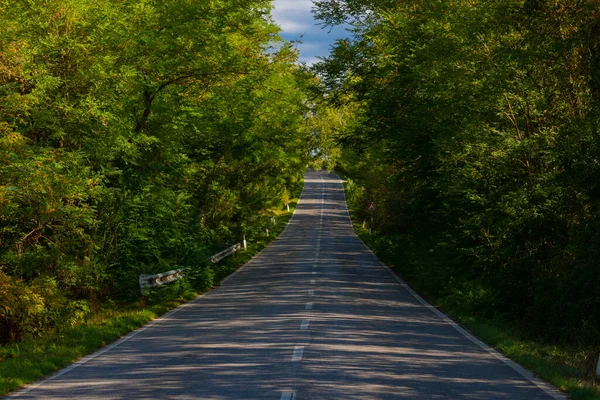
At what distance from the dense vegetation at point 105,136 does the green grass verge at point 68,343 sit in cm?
69

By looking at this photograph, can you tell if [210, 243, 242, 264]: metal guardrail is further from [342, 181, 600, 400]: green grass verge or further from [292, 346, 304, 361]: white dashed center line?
[292, 346, 304, 361]: white dashed center line

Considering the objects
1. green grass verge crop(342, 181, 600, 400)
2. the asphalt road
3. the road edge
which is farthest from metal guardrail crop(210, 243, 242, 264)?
green grass verge crop(342, 181, 600, 400)

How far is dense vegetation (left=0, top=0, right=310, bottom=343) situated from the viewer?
14.2m

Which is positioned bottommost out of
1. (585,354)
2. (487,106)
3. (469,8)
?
(585,354)

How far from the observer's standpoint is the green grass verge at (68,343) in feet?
33.8

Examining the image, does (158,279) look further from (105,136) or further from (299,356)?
(299,356)

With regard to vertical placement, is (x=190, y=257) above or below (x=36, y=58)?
below

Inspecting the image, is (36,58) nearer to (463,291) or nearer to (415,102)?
(463,291)

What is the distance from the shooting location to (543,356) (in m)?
11.7

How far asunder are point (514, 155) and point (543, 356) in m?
7.52

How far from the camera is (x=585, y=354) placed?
41.9 ft

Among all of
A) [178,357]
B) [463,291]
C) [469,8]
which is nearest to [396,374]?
[178,357]

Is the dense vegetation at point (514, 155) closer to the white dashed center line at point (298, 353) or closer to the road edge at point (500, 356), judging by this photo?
the road edge at point (500, 356)

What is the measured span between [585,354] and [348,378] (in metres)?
5.63
